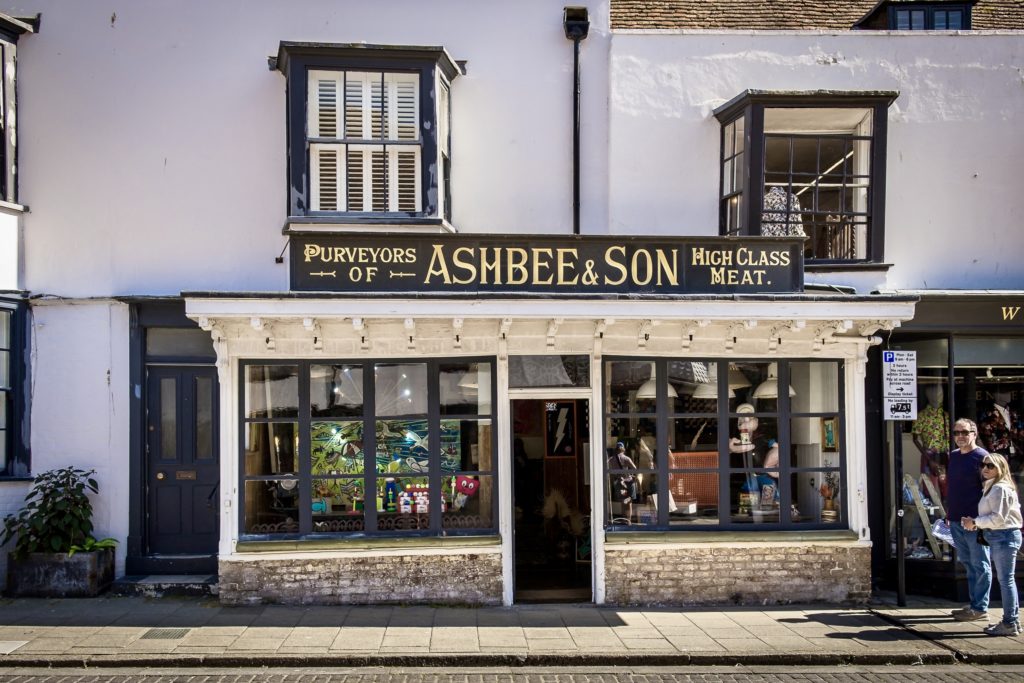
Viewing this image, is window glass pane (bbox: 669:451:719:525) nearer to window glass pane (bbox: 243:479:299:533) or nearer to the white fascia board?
the white fascia board

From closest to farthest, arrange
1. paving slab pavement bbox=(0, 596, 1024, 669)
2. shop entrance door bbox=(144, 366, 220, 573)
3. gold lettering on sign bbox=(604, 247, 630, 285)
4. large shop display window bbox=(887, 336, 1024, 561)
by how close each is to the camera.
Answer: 1. paving slab pavement bbox=(0, 596, 1024, 669)
2. gold lettering on sign bbox=(604, 247, 630, 285)
3. shop entrance door bbox=(144, 366, 220, 573)
4. large shop display window bbox=(887, 336, 1024, 561)

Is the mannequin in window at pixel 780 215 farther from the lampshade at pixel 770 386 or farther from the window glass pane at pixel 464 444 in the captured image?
the window glass pane at pixel 464 444

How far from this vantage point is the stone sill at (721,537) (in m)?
9.66

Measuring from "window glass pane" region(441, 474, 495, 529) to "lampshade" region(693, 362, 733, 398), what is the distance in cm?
244

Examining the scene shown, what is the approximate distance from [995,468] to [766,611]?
8.67 feet

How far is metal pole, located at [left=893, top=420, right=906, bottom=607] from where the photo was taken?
383 inches

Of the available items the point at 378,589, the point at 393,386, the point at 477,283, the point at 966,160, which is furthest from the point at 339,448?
the point at 966,160

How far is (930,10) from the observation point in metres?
11.6

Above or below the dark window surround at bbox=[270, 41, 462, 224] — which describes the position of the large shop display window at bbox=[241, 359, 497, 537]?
below

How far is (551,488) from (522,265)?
336 centimetres

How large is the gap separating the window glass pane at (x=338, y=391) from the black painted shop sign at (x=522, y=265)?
104 centimetres

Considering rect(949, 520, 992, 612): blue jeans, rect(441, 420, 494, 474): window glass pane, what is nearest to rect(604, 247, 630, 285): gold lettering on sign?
rect(441, 420, 494, 474): window glass pane

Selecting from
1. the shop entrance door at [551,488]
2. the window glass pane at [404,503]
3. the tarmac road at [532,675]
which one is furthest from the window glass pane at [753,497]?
the window glass pane at [404,503]

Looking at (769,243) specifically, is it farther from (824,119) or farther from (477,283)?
(477,283)
